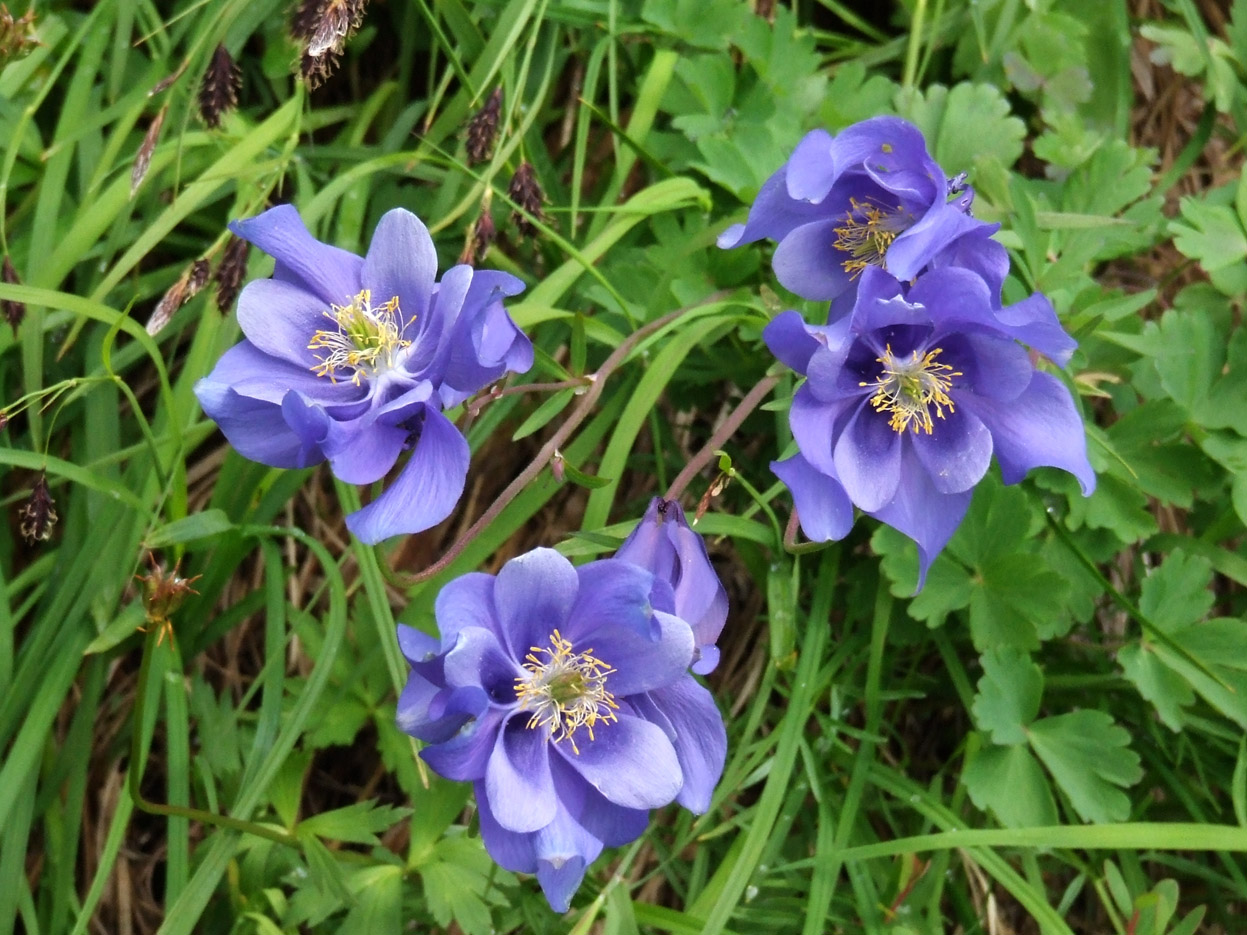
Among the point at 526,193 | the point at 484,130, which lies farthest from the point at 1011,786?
the point at 484,130

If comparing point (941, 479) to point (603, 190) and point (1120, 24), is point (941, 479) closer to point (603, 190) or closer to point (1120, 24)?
point (603, 190)

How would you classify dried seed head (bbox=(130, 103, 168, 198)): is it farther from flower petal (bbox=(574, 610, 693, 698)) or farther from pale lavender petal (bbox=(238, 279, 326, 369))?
flower petal (bbox=(574, 610, 693, 698))

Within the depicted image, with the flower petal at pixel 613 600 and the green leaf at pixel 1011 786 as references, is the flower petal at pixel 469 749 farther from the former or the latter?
the green leaf at pixel 1011 786

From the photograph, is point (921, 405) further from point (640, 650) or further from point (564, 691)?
point (564, 691)

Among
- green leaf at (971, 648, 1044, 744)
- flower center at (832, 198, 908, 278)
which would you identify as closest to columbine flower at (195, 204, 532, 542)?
flower center at (832, 198, 908, 278)

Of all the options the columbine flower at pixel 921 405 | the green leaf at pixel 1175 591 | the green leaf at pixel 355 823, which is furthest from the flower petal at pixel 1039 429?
the green leaf at pixel 355 823

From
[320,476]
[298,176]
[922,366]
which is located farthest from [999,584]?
[298,176]

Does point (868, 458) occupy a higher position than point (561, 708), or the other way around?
point (868, 458)
